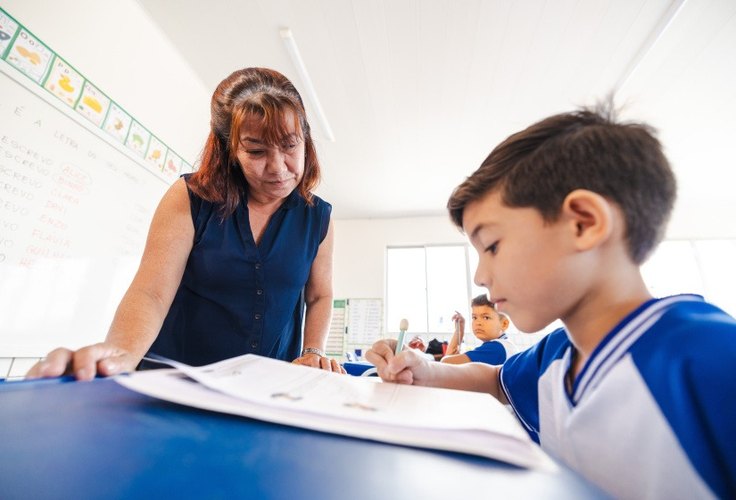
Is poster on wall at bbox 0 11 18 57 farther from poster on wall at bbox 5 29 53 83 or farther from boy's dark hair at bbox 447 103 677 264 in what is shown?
boy's dark hair at bbox 447 103 677 264

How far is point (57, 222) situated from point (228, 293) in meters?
1.17

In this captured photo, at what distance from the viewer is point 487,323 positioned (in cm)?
245

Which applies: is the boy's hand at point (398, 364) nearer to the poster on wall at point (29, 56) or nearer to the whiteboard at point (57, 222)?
the whiteboard at point (57, 222)

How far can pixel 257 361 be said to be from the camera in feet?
1.47

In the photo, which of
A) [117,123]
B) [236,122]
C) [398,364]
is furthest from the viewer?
[117,123]

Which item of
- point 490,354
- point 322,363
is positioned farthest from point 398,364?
point 490,354

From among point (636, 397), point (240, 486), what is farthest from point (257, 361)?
point (636, 397)

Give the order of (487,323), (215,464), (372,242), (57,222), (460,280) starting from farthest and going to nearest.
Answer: (372,242) < (460,280) < (487,323) < (57,222) < (215,464)

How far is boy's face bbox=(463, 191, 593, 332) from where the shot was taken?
0.44 metres

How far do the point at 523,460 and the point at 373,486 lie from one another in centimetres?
10

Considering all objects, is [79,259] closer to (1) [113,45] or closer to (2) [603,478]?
(1) [113,45]

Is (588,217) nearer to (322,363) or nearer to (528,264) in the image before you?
(528,264)

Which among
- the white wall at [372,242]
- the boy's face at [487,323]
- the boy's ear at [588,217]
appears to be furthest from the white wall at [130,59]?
the white wall at [372,242]

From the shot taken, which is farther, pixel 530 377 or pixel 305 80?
pixel 305 80
